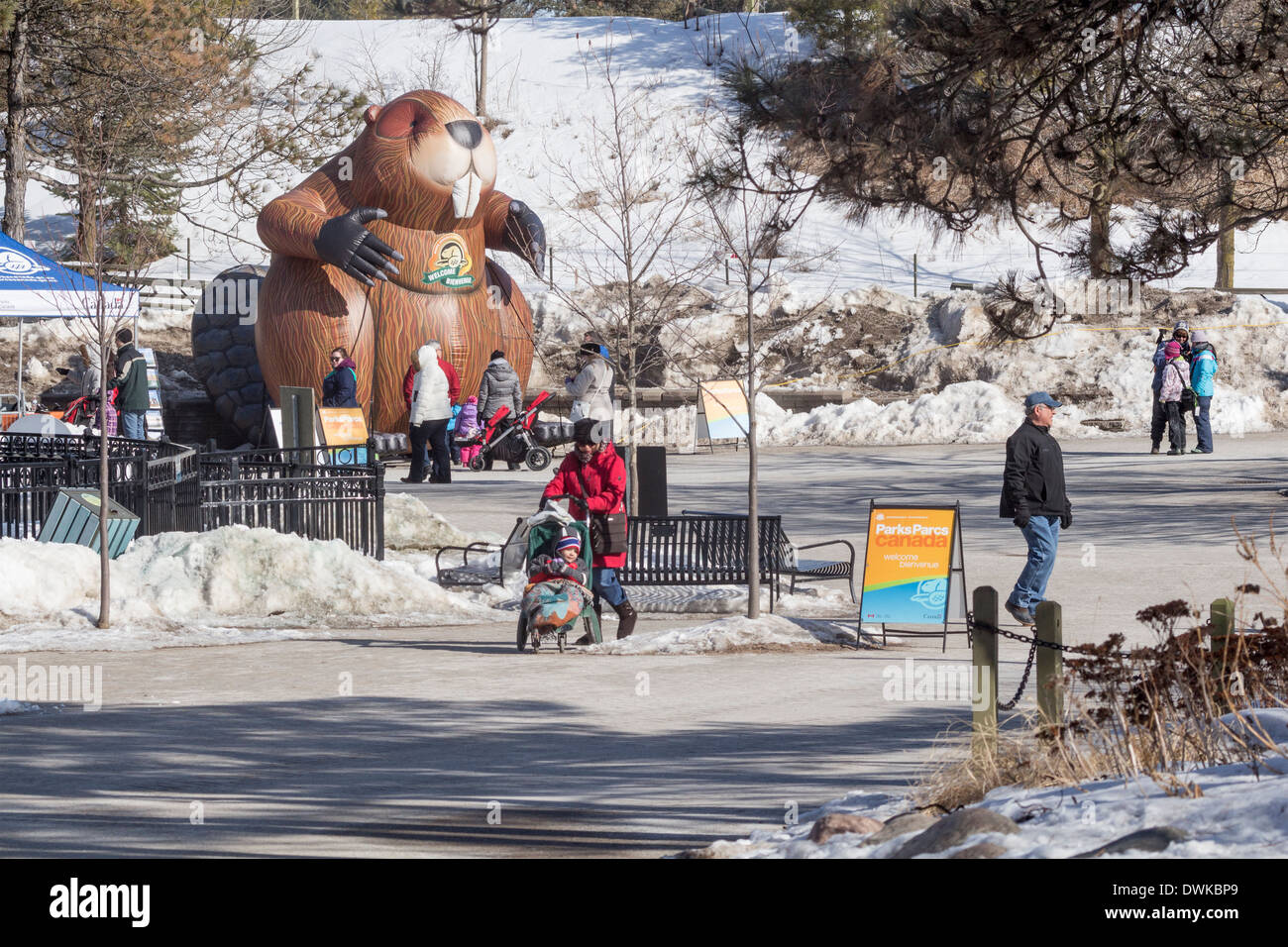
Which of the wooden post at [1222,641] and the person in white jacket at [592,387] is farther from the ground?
the person in white jacket at [592,387]

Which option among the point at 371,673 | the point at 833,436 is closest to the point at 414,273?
the point at 833,436

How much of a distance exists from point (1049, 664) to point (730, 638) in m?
3.87

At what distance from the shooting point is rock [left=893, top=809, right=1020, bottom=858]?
16.1ft

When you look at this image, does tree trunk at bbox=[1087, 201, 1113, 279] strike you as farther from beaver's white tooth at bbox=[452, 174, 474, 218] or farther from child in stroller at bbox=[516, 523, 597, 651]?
beaver's white tooth at bbox=[452, 174, 474, 218]

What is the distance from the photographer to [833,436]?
1065 inches

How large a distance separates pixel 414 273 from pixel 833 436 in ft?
26.1

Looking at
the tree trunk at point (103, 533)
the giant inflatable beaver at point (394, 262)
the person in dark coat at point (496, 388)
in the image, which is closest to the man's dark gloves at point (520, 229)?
the giant inflatable beaver at point (394, 262)

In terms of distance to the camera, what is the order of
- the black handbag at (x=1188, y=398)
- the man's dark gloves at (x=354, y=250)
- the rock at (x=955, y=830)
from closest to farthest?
the rock at (x=955, y=830), the man's dark gloves at (x=354, y=250), the black handbag at (x=1188, y=398)

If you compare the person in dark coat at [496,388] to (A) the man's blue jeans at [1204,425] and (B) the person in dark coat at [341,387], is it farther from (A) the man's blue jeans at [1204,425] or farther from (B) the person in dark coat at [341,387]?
(A) the man's blue jeans at [1204,425]

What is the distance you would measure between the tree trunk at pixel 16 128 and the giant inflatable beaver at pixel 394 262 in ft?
25.1

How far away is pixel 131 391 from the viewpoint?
69.4 ft

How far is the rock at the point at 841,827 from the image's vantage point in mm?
5324

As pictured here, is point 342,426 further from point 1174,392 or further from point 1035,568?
point 1174,392

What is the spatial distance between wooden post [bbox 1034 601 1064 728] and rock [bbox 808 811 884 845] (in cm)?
127
